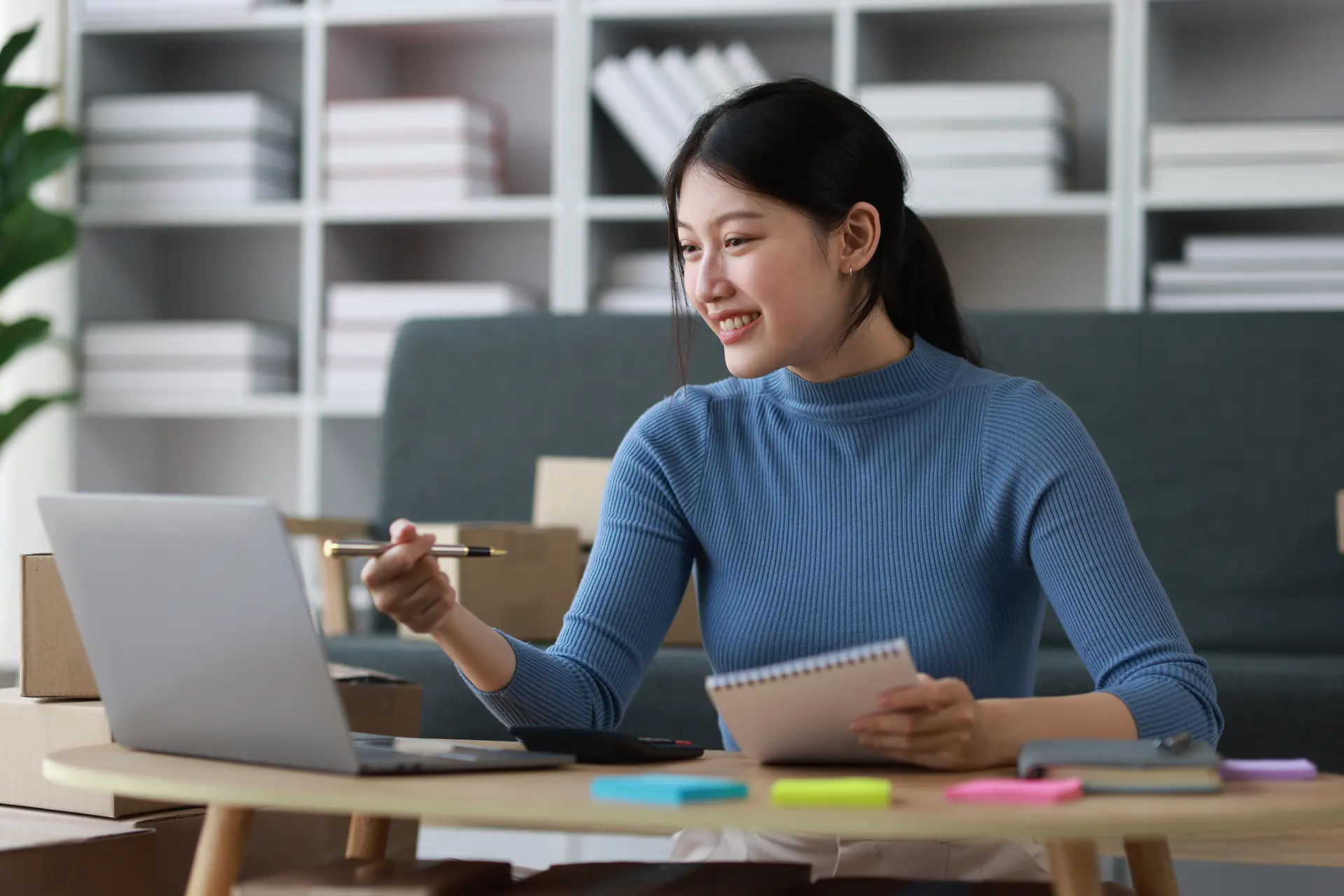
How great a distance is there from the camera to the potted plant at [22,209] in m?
3.05

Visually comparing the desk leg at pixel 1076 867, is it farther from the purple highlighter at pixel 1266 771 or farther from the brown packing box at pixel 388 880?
the brown packing box at pixel 388 880

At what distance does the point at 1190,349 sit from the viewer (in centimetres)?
250

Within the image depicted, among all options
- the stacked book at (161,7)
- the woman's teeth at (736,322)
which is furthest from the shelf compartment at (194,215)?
the woman's teeth at (736,322)

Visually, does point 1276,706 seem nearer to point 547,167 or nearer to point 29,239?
point 547,167

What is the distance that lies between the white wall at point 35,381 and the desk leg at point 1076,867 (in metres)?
2.89

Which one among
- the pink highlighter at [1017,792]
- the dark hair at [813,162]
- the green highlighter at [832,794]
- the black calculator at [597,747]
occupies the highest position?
the dark hair at [813,162]

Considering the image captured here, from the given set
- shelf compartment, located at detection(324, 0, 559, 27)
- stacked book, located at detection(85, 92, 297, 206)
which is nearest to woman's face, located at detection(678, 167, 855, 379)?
shelf compartment, located at detection(324, 0, 559, 27)

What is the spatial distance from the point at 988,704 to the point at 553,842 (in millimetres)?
1484

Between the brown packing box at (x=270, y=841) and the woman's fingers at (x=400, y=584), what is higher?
the woman's fingers at (x=400, y=584)

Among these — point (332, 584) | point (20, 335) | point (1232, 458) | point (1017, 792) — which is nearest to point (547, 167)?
point (20, 335)

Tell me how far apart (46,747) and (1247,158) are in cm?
222

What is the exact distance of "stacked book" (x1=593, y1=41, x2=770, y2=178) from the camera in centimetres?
302

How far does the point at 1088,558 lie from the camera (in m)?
1.22

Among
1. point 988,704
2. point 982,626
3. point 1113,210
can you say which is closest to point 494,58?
point 1113,210
